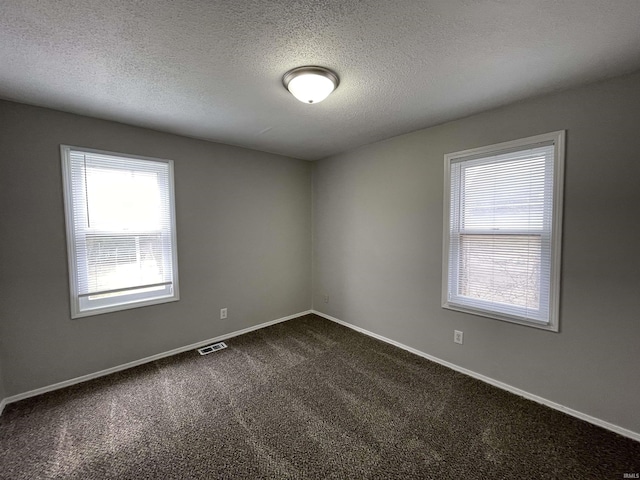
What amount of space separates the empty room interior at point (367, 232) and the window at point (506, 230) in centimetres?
2

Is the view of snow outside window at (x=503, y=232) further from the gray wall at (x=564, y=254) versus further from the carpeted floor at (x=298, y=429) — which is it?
the carpeted floor at (x=298, y=429)

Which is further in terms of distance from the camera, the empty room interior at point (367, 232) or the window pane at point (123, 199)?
the window pane at point (123, 199)

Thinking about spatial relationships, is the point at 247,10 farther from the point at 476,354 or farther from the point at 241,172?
the point at 476,354

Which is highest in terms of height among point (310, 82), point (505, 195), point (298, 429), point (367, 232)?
point (310, 82)

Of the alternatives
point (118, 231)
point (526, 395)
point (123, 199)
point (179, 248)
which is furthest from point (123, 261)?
point (526, 395)

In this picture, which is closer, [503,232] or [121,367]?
[503,232]

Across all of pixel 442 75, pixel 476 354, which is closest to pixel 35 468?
pixel 476 354

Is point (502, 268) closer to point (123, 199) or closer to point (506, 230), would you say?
point (506, 230)

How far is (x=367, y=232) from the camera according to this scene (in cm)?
335

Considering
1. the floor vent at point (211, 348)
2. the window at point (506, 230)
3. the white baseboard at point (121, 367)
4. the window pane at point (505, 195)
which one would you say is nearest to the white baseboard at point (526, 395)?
the window at point (506, 230)

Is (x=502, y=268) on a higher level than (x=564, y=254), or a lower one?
lower

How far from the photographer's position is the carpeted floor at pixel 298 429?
4.99 feet

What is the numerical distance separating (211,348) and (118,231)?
162cm

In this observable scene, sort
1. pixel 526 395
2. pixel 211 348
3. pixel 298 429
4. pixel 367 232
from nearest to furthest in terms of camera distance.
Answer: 1. pixel 298 429
2. pixel 526 395
3. pixel 211 348
4. pixel 367 232
